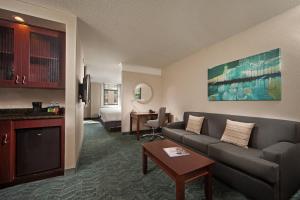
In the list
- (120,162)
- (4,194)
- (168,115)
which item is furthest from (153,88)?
(4,194)

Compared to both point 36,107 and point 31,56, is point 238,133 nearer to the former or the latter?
point 36,107

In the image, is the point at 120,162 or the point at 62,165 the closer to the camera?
the point at 62,165

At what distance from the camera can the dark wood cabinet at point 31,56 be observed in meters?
1.87

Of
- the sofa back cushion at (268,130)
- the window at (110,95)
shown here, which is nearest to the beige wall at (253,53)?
the sofa back cushion at (268,130)

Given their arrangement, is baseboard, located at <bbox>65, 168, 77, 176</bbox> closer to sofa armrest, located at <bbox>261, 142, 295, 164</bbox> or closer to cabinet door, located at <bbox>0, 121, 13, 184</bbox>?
cabinet door, located at <bbox>0, 121, 13, 184</bbox>

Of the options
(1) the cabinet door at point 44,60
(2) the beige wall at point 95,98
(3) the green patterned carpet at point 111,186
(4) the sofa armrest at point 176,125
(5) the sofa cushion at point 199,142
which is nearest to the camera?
(3) the green patterned carpet at point 111,186

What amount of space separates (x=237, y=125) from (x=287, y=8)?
73.8 inches

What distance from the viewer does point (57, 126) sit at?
2.03 metres

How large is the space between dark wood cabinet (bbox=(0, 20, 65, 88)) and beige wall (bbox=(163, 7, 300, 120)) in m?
3.08

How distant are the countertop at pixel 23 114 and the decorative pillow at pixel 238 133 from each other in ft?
9.04

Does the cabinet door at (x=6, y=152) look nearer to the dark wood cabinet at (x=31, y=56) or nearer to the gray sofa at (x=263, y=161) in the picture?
the dark wood cabinet at (x=31, y=56)

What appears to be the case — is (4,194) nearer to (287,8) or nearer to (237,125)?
(237,125)

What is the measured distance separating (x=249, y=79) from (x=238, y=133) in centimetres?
102

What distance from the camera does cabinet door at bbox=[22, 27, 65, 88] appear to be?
1.96 metres
